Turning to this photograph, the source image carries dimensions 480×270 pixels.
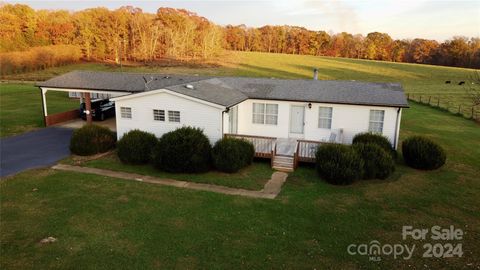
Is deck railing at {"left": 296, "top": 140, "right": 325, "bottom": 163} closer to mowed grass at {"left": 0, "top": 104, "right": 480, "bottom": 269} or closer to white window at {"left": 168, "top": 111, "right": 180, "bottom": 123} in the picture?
mowed grass at {"left": 0, "top": 104, "right": 480, "bottom": 269}

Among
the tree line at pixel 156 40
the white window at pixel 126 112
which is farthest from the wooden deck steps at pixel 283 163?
the tree line at pixel 156 40

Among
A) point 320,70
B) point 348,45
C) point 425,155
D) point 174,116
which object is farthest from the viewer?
point 348,45

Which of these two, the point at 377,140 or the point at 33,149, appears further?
the point at 33,149

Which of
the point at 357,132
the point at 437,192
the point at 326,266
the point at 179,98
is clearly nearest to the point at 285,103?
the point at 357,132

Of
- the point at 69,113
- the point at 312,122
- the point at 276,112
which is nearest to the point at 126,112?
the point at 276,112

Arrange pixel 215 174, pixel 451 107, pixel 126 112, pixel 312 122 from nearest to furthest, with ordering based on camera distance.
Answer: pixel 215 174
pixel 126 112
pixel 312 122
pixel 451 107

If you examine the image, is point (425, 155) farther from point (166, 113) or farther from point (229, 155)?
point (166, 113)

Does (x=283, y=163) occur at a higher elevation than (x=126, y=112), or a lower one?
lower
